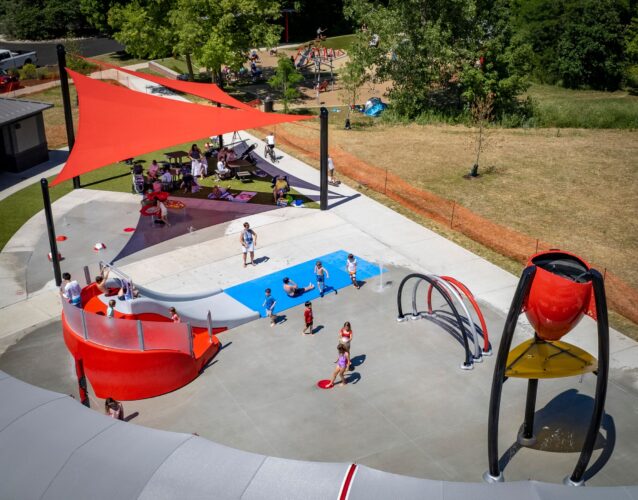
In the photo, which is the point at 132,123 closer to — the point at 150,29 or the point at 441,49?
the point at 150,29

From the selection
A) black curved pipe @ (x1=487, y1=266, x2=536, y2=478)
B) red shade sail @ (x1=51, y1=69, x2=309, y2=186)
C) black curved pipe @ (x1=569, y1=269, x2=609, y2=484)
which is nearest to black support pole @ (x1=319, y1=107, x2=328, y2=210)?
red shade sail @ (x1=51, y1=69, x2=309, y2=186)

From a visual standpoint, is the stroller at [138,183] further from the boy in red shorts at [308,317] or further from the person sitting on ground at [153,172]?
the boy in red shorts at [308,317]

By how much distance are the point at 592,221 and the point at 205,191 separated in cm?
1336

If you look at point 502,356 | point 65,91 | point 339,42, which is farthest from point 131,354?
→ point 339,42

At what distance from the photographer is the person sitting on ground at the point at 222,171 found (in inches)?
1049

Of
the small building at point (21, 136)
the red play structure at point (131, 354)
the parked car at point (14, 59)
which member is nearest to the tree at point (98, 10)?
the parked car at point (14, 59)

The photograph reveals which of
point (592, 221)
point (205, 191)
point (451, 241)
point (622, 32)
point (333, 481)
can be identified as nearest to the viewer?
point (333, 481)

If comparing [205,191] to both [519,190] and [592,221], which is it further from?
[592,221]

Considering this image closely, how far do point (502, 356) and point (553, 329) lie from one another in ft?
2.93

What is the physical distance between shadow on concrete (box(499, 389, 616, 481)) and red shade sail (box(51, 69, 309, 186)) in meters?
12.8

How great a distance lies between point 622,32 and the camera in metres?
50.3

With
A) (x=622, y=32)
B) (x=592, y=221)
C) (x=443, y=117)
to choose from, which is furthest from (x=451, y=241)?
(x=622, y=32)

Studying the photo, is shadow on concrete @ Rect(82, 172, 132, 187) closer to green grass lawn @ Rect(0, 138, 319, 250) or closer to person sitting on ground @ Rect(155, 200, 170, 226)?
green grass lawn @ Rect(0, 138, 319, 250)

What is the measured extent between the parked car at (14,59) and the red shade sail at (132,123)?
24898 mm
